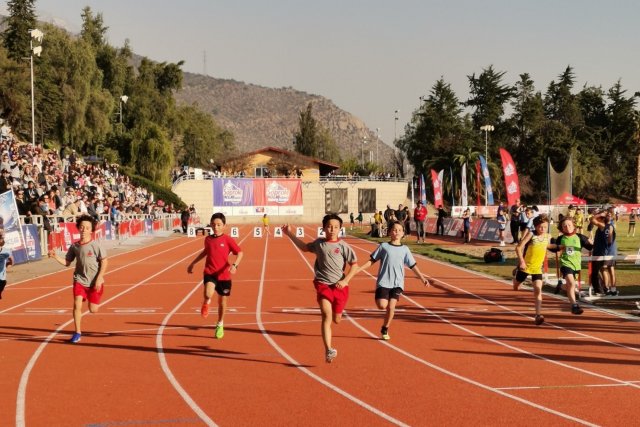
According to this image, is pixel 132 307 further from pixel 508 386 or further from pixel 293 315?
pixel 508 386

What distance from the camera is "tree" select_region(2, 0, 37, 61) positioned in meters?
74.1

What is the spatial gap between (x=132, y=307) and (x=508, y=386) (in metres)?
8.97

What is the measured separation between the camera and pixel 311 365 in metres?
9.09

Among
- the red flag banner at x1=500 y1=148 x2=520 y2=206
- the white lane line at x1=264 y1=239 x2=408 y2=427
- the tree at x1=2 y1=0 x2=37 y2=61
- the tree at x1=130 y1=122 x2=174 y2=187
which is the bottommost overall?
the white lane line at x1=264 y1=239 x2=408 y2=427

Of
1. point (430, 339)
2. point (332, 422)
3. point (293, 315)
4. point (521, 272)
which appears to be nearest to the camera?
point (332, 422)

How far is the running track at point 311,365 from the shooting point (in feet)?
22.7

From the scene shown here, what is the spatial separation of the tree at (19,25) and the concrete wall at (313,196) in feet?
67.9

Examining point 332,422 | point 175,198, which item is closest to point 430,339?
point 332,422

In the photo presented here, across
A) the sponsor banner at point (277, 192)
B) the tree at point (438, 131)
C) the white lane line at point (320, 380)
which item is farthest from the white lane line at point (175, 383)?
the tree at point (438, 131)

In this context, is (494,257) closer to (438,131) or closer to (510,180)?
(510,180)

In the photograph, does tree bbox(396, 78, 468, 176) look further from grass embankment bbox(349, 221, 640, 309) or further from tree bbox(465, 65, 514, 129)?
grass embankment bbox(349, 221, 640, 309)

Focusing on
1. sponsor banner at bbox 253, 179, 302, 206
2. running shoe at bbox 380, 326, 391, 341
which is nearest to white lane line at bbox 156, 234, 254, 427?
running shoe at bbox 380, 326, 391, 341

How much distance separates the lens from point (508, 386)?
7.93 metres

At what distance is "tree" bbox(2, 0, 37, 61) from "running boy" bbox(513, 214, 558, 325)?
7028 cm
